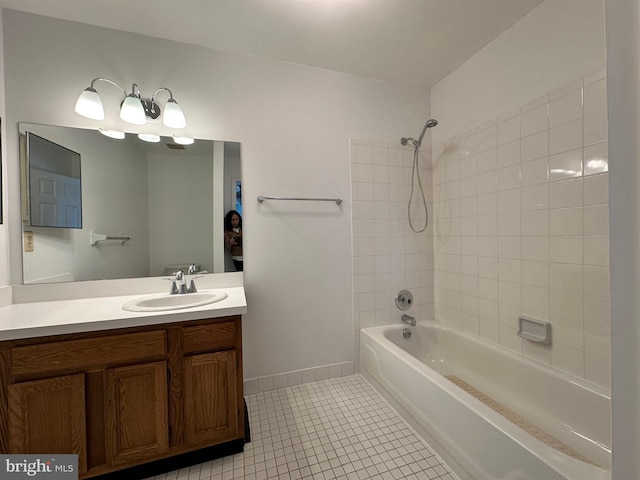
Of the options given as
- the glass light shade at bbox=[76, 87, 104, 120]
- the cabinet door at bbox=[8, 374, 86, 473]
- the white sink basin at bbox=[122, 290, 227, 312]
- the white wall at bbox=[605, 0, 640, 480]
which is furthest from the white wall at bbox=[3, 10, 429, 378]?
the white wall at bbox=[605, 0, 640, 480]

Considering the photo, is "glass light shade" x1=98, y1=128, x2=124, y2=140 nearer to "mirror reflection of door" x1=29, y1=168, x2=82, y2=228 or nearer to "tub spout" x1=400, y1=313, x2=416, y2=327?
"mirror reflection of door" x1=29, y1=168, x2=82, y2=228

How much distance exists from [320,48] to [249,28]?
0.48 metres

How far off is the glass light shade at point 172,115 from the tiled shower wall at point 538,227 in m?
1.97

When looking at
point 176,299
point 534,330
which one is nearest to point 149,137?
point 176,299

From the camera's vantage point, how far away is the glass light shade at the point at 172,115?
67.9 inches

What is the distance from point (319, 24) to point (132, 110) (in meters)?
1.23

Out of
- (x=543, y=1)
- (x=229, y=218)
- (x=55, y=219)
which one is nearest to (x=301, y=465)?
(x=229, y=218)

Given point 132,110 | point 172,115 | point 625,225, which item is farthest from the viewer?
point 172,115

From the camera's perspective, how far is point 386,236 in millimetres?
2289

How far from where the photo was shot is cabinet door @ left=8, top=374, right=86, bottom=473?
1140 millimetres

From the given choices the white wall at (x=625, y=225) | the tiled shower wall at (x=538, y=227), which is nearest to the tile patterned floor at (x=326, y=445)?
the tiled shower wall at (x=538, y=227)

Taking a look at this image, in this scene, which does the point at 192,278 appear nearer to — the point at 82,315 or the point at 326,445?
the point at 82,315

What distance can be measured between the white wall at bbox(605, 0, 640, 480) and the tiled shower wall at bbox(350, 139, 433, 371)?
1.84 metres

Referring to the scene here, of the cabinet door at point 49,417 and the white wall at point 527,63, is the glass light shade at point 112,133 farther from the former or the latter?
the white wall at point 527,63
